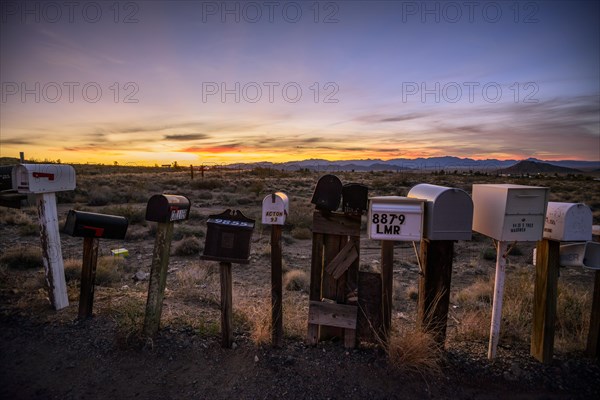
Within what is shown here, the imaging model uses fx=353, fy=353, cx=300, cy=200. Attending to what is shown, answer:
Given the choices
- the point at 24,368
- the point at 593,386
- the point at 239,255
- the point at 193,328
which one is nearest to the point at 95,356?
the point at 24,368

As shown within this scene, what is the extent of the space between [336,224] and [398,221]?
55cm

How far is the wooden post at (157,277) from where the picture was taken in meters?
3.29

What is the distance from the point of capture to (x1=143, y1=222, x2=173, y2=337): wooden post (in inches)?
130

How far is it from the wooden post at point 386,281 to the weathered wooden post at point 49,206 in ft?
10.7

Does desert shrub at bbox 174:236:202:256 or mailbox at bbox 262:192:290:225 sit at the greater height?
mailbox at bbox 262:192:290:225

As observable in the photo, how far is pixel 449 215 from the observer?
2912 millimetres

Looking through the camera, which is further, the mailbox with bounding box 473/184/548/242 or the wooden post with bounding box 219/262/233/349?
the wooden post with bounding box 219/262/233/349

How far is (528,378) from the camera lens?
2971 millimetres

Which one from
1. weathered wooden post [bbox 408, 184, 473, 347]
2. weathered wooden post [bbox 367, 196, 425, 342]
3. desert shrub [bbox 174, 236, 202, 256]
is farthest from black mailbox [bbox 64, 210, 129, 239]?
desert shrub [bbox 174, 236, 202, 256]

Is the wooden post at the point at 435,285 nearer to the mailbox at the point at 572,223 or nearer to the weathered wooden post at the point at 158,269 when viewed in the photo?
the mailbox at the point at 572,223

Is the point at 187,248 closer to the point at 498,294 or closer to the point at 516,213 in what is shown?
the point at 498,294

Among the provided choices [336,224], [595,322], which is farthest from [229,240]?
[595,322]

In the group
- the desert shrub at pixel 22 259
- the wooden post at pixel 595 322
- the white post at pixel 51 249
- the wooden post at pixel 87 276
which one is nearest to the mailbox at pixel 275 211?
the wooden post at pixel 87 276

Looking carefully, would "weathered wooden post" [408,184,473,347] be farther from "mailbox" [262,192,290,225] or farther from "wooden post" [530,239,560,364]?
"mailbox" [262,192,290,225]
